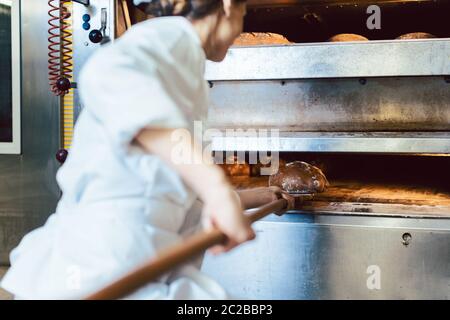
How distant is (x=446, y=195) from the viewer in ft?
8.92

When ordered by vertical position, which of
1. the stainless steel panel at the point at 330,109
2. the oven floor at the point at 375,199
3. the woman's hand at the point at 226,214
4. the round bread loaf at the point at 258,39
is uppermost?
the round bread loaf at the point at 258,39

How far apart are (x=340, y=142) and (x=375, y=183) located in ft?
3.39

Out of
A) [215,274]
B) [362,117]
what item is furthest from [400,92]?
[215,274]

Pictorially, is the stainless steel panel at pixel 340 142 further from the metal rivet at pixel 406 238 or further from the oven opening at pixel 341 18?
the oven opening at pixel 341 18

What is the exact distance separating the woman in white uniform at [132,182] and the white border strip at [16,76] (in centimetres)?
200

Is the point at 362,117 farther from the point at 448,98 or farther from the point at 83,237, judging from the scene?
the point at 83,237

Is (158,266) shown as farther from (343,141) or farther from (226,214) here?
(343,141)

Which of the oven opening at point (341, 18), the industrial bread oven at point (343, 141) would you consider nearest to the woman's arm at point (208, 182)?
the industrial bread oven at point (343, 141)

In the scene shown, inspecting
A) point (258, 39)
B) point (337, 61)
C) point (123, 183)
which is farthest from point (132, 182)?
point (258, 39)

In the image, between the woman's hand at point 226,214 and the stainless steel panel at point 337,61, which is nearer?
the woman's hand at point 226,214

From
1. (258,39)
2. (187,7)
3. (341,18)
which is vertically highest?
(341,18)

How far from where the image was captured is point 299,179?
2.34 meters

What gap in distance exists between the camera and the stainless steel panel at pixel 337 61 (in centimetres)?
224

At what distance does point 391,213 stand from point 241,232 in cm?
131
